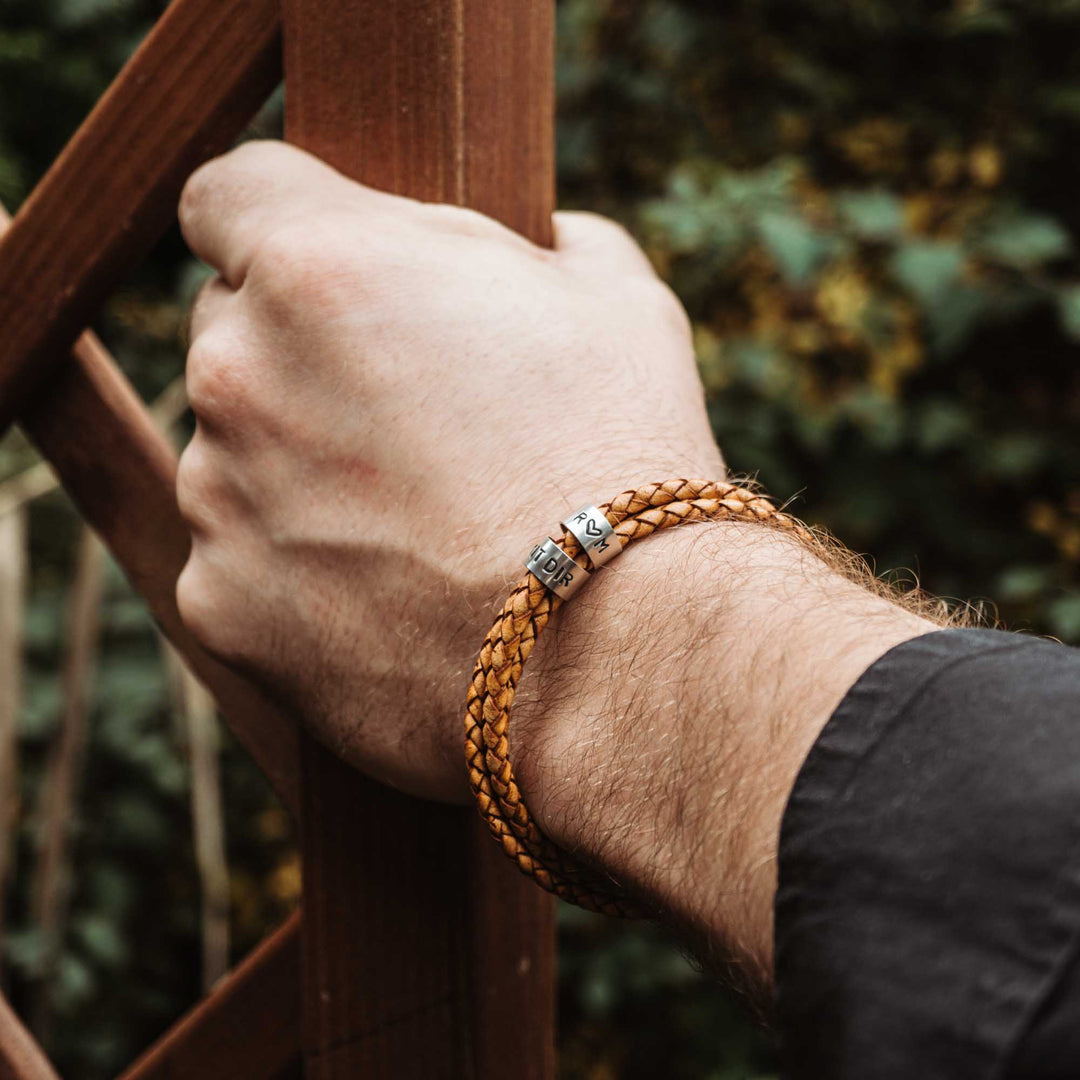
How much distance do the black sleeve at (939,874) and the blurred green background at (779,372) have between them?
4.35 ft

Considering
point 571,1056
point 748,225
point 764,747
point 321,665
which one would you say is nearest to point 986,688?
point 764,747

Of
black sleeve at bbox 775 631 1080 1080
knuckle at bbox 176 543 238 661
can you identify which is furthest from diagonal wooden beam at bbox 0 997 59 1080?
black sleeve at bbox 775 631 1080 1080

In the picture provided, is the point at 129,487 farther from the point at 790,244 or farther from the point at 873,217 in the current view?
the point at 873,217

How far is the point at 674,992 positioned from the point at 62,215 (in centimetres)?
170

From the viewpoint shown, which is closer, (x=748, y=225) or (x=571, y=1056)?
(x=748, y=225)

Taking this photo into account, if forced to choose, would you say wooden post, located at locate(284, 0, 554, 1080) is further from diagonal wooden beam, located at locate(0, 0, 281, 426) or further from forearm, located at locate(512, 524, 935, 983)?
forearm, located at locate(512, 524, 935, 983)

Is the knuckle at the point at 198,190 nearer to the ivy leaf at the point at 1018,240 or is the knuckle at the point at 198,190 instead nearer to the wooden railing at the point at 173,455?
the wooden railing at the point at 173,455

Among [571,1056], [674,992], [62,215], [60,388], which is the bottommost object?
[571,1056]

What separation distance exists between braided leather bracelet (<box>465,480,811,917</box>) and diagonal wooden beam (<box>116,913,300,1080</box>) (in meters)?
0.21

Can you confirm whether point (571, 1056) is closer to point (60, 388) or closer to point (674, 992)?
point (674, 992)

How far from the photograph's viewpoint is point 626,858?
0.42 m

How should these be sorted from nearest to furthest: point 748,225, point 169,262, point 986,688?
1. point 986,688
2. point 748,225
3. point 169,262

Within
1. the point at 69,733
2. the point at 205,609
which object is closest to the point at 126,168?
the point at 205,609

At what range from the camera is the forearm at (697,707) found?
378 mm
